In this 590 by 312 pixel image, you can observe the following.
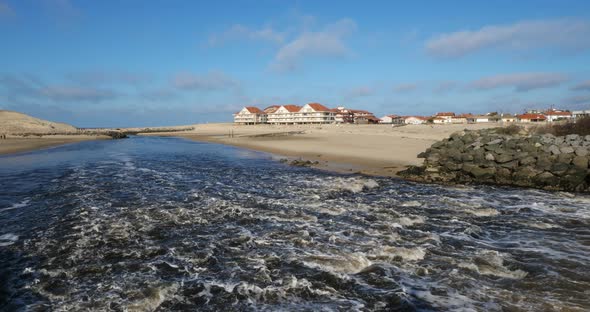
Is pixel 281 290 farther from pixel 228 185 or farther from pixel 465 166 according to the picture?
pixel 465 166

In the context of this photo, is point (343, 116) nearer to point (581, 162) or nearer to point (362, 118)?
point (362, 118)

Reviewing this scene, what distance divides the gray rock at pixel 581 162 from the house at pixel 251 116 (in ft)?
413

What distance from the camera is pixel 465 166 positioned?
60.3 ft

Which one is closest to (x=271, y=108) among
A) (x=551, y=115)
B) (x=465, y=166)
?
(x=551, y=115)

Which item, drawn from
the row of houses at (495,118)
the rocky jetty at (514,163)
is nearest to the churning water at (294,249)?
the rocky jetty at (514,163)

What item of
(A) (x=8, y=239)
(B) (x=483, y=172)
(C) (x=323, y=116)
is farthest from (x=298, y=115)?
(A) (x=8, y=239)

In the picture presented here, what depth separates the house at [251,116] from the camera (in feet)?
451

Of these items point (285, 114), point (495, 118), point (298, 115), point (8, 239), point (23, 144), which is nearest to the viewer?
point (8, 239)

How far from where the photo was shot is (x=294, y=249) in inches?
321

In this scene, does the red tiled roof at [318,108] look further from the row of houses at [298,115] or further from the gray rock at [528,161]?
the gray rock at [528,161]

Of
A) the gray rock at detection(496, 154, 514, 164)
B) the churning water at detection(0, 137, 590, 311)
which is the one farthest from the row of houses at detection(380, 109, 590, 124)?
the churning water at detection(0, 137, 590, 311)

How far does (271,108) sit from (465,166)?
130 meters

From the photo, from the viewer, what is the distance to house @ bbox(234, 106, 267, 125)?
137500mm

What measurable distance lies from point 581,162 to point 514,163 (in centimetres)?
258
